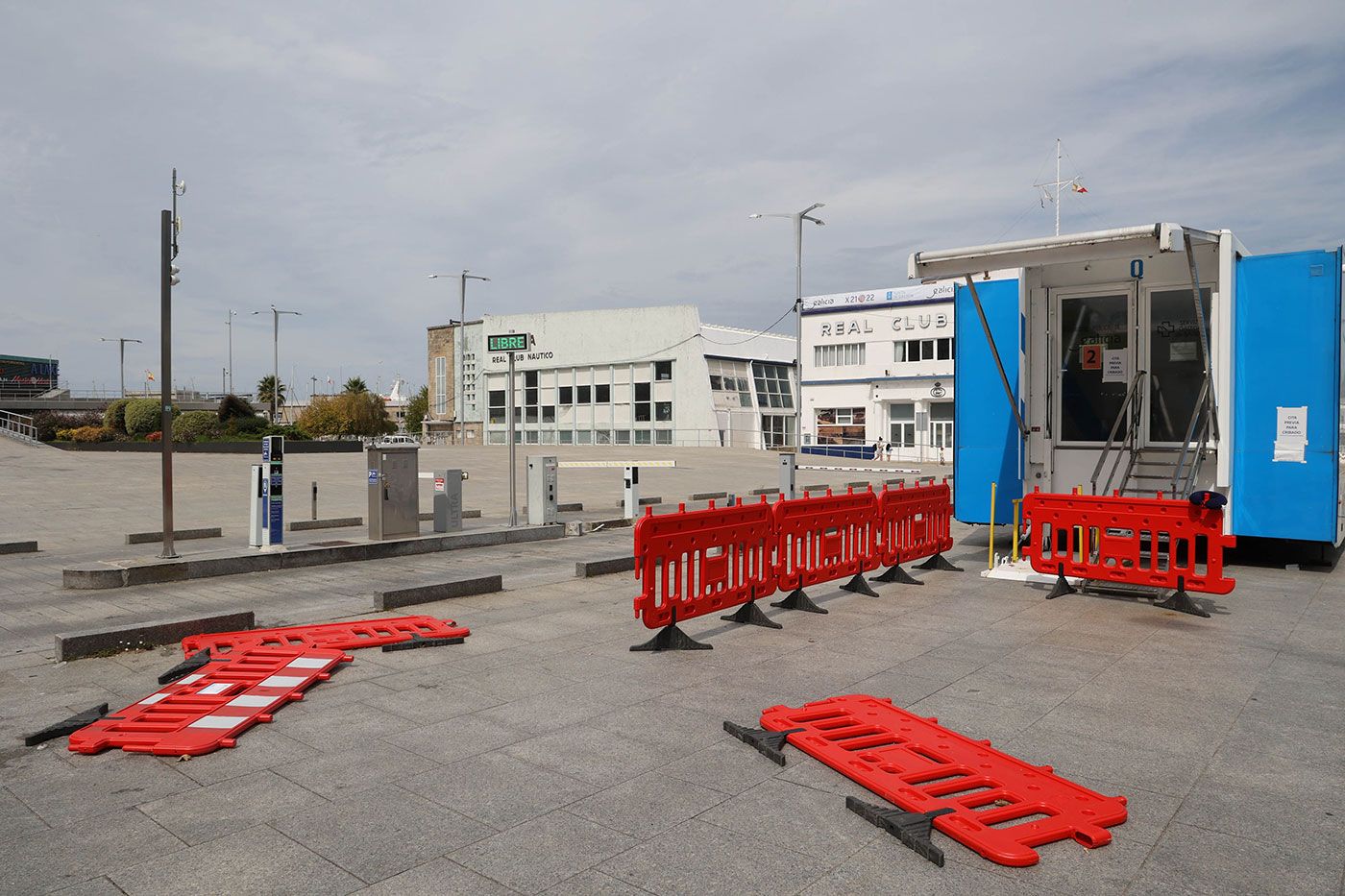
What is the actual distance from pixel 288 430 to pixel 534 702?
48188 mm

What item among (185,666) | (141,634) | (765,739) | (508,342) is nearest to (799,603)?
(765,739)

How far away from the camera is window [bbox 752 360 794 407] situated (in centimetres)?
6197

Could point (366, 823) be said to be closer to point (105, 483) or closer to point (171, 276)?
point (171, 276)

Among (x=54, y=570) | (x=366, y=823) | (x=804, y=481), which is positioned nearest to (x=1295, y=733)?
(x=366, y=823)

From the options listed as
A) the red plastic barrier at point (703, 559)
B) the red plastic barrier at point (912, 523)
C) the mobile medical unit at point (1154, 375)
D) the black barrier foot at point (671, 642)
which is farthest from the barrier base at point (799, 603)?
the mobile medical unit at point (1154, 375)

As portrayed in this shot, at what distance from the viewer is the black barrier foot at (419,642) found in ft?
23.6

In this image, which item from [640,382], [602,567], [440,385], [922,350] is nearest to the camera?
[602,567]

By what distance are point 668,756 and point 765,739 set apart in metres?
0.53

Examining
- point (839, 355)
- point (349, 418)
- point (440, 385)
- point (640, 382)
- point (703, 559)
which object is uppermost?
point (839, 355)

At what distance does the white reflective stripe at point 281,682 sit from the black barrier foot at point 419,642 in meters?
0.99

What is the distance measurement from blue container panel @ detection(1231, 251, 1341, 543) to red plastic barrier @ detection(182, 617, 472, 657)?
28.8 ft

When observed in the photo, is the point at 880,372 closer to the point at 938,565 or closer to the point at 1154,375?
the point at 1154,375

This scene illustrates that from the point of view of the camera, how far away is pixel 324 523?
53.7ft

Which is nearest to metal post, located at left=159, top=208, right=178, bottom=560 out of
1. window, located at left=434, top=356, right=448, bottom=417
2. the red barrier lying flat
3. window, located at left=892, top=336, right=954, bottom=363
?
the red barrier lying flat
